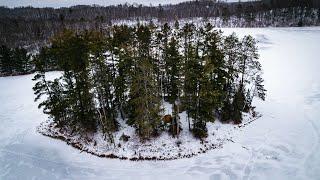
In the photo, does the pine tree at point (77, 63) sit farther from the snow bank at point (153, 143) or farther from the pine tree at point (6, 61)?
the pine tree at point (6, 61)

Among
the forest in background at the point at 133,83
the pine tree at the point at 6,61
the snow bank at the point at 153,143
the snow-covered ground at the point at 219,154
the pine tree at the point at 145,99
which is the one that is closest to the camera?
the snow-covered ground at the point at 219,154

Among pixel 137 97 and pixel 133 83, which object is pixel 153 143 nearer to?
pixel 137 97

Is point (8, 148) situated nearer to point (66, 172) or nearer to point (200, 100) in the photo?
point (66, 172)

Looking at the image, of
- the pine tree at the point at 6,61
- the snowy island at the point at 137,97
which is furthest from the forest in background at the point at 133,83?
the pine tree at the point at 6,61

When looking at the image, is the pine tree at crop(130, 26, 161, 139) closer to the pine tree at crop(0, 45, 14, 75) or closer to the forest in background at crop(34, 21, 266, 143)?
the forest in background at crop(34, 21, 266, 143)

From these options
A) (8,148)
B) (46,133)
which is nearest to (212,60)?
(46,133)

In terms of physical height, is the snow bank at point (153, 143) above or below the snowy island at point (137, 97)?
below

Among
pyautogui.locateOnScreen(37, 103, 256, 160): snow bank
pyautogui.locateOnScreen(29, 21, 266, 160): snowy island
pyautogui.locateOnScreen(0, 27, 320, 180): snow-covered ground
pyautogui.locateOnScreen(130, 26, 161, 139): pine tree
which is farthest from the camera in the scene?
pyautogui.locateOnScreen(37, 103, 256, 160): snow bank

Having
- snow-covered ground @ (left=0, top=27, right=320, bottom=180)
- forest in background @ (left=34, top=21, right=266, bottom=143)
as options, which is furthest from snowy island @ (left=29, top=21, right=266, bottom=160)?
snow-covered ground @ (left=0, top=27, right=320, bottom=180)
